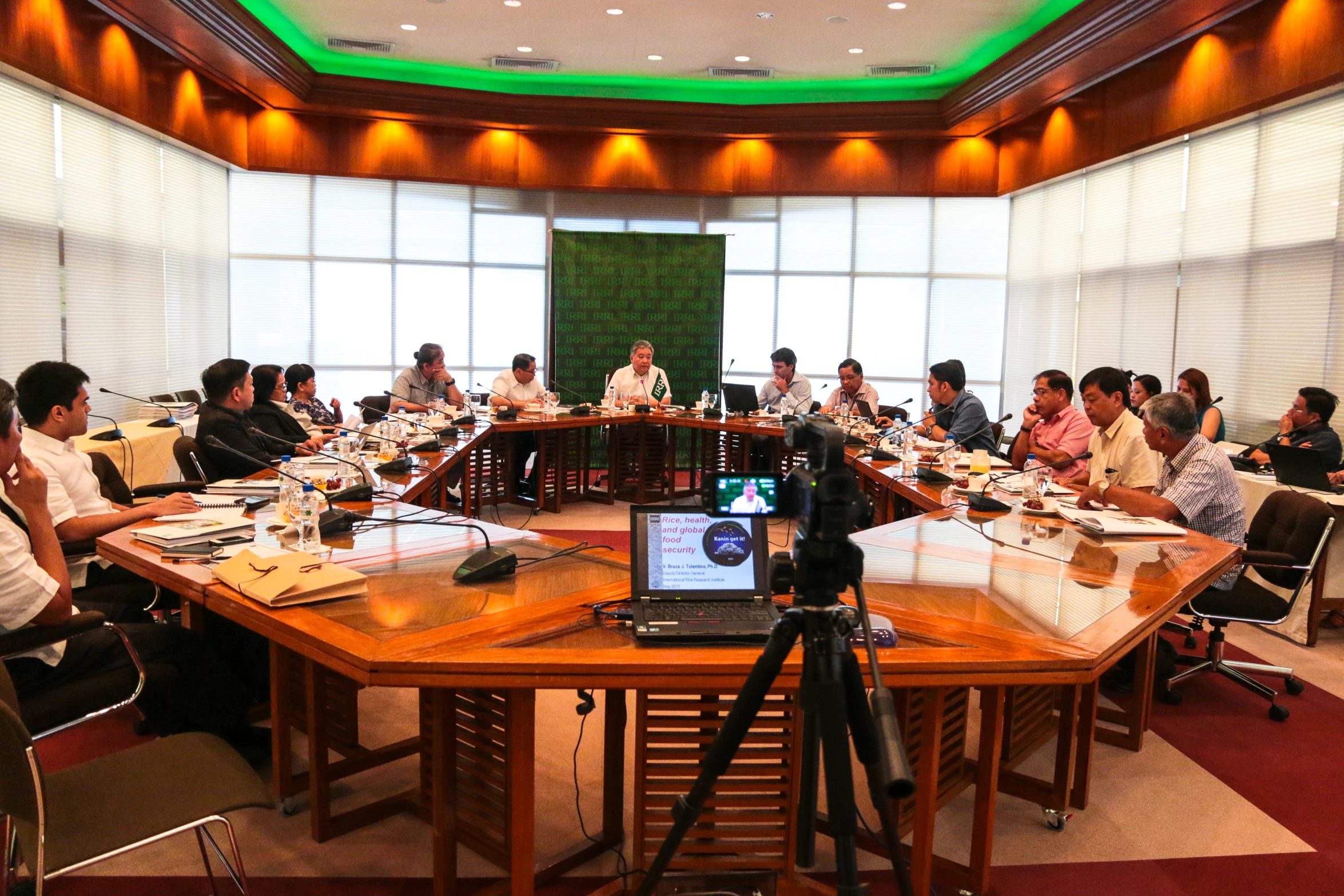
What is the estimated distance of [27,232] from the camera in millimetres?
5738

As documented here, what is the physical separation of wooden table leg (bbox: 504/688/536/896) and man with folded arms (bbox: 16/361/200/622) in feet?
5.87

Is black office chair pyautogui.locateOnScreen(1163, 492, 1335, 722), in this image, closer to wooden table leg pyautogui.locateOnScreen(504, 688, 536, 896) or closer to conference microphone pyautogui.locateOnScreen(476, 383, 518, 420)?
wooden table leg pyautogui.locateOnScreen(504, 688, 536, 896)

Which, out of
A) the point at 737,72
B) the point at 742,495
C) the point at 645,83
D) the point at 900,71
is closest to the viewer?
the point at 742,495

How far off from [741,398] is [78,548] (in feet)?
16.1

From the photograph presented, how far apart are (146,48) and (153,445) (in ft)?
9.73

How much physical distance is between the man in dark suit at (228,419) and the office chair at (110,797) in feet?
7.97

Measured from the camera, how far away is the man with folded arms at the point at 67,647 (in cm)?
220

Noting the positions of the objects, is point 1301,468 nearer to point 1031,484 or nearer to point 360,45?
point 1031,484

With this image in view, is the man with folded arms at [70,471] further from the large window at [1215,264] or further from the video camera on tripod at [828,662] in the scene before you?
the large window at [1215,264]

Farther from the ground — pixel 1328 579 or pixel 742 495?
pixel 742 495

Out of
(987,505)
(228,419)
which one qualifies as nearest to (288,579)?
(228,419)

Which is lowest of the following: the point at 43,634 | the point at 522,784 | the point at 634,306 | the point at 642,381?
the point at 522,784

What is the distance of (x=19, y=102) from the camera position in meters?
5.59

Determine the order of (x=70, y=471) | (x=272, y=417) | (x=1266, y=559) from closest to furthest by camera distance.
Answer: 1. (x=70, y=471)
2. (x=1266, y=559)
3. (x=272, y=417)
